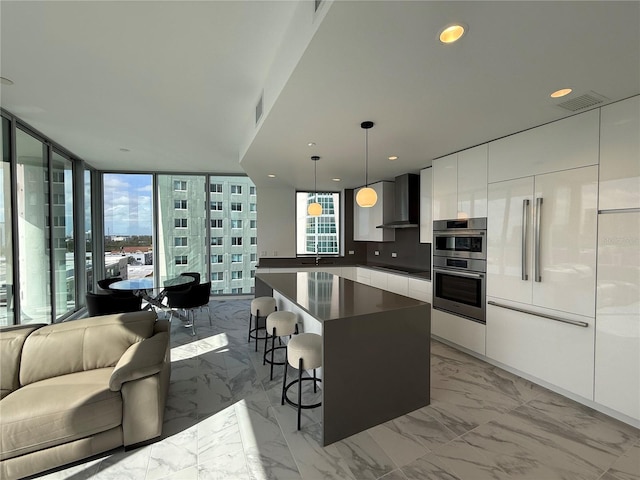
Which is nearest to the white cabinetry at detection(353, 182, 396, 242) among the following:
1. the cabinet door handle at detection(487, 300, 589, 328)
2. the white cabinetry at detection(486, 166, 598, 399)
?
the white cabinetry at detection(486, 166, 598, 399)

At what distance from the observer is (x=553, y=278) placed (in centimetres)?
268

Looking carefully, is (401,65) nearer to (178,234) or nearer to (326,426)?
(326,426)

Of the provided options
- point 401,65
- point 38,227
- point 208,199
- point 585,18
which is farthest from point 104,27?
point 208,199

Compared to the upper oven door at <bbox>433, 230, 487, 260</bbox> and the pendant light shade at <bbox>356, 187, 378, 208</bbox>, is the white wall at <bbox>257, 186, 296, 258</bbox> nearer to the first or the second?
the upper oven door at <bbox>433, 230, 487, 260</bbox>

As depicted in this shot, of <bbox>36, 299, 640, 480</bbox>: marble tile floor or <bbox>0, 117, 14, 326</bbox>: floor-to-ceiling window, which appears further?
<bbox>0, 117, 14, 326</bbox>: floor-to-ceiling window

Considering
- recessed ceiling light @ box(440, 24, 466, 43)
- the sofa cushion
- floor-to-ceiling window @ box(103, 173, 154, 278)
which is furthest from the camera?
Result: floor-to-ceiling window @ box(103, 173, 154, 278)

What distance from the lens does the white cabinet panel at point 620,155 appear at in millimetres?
2186

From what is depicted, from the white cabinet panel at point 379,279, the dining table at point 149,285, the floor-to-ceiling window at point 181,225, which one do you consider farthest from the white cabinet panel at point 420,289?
the floor-to-ceiling window at point 181,225

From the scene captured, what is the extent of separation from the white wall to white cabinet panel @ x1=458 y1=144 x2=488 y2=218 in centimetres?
383

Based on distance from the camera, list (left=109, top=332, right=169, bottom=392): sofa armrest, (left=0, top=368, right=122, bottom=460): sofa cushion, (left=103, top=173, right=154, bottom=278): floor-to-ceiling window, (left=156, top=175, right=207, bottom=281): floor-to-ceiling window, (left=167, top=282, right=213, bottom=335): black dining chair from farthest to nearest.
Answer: (left=156, top=175, right=207, bottom=281): floor-to-ceiling window → (left=103, top=173, right=154, bottom=278): floor-to-ceiling window → (left=167, top=282, right=213, bottom=335): black dining chair → (left=109, top=332, right=169, bottom=392): sofa armrest → (left=0, top=368, right=122, bottom=460): sofa cushion

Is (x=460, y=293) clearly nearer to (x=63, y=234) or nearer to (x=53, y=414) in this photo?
(x=53, y=414)

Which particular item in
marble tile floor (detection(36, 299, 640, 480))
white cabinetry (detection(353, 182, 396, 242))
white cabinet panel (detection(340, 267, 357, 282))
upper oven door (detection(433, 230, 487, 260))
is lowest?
marble tile floor (detection(36, 299, 640, 480))

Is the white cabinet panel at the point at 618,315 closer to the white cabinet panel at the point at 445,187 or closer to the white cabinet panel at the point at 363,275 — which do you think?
the white cabinet panel at the point at 445,187

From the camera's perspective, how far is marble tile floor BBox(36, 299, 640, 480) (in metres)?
1.79
